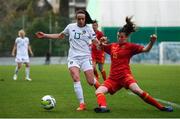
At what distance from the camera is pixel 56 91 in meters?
17.4

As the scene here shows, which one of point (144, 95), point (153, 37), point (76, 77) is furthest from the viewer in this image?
point (76, 77)

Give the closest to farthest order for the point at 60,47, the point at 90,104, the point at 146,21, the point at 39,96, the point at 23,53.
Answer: the point at 90,104, the point at 39,96, the point at 23,53, the point at 60,47, the point at 146,21

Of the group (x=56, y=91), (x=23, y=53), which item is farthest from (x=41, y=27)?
(x=56, y=91)

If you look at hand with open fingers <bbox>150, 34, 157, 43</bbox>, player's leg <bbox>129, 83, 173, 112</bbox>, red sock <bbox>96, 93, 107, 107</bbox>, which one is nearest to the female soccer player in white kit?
red sock <bbox>96, 93, 107, 107</bbox>

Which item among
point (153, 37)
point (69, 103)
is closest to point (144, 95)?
point (153, 37)

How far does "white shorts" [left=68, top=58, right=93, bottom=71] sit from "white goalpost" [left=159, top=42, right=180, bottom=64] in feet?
112

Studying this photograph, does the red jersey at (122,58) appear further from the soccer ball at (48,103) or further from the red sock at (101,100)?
the soccer ball at (48,103)

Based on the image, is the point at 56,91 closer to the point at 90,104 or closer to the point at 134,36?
the point at 90,104

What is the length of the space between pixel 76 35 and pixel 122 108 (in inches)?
70.1

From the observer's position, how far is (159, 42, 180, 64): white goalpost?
46281mm

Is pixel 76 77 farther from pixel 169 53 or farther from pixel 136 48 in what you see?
pixel 169 53

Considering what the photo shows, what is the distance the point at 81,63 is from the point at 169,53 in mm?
34164

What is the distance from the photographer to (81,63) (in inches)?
500

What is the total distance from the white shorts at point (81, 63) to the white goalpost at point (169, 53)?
3404cm
